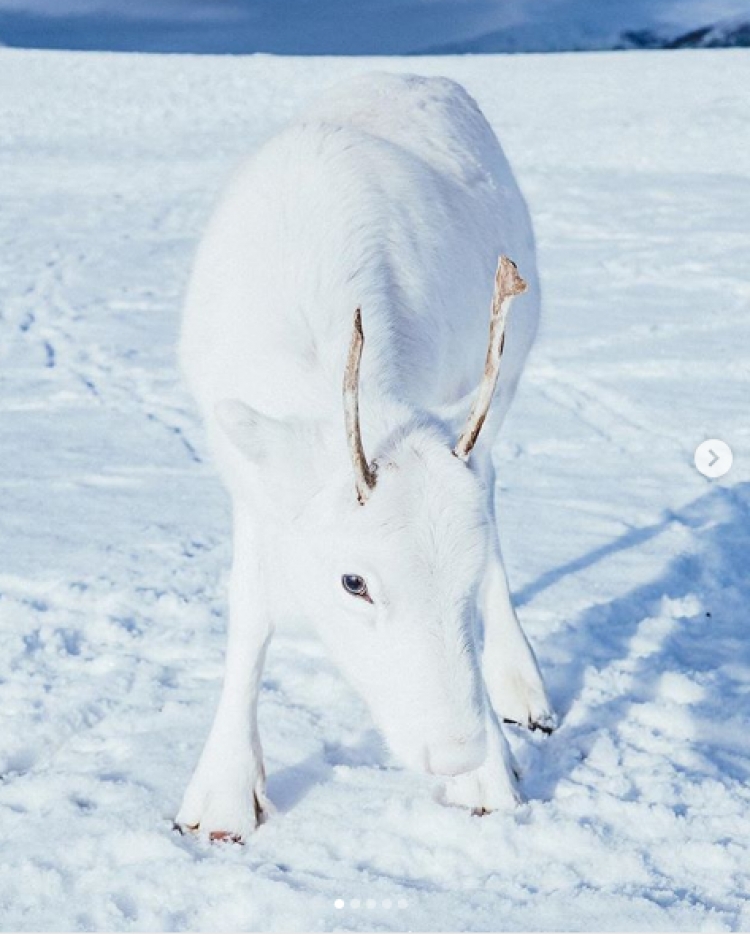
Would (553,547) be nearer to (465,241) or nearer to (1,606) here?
(465,241)

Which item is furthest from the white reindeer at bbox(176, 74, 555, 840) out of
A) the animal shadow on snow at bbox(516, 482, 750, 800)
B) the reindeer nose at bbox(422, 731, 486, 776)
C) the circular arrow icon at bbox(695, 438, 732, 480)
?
the circular arrow icon at bbox(695, 438, 732, 480)

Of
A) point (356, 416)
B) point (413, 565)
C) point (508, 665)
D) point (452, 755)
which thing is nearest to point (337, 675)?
point (508, 665)

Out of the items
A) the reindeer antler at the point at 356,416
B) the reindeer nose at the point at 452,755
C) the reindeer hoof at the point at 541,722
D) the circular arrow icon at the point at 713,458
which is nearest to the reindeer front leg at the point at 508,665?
the reindeer hoof at the point at 541,722

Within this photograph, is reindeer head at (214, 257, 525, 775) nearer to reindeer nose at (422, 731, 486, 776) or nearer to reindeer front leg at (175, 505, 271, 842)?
reindeer nose at (422, 731, 486, 776)

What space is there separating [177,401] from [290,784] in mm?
3730

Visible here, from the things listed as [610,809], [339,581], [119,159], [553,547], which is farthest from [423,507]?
[119,159]

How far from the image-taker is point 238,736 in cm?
321

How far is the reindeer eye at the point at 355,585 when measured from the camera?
95.2 inches

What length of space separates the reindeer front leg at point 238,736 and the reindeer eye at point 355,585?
2.36ft

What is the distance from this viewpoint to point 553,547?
195 inches

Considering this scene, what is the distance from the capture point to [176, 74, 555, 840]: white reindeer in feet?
7.81

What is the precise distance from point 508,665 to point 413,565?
163 centimetres

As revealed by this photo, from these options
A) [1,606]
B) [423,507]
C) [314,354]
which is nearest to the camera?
[423,507]

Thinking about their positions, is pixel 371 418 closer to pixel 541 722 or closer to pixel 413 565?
pixel 413 565
